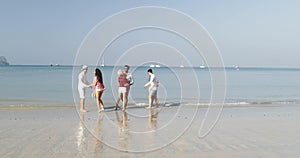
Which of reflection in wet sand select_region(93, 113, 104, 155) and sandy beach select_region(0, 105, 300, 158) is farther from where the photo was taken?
reflection in wet sand select_region(93, 113, 104, 155)

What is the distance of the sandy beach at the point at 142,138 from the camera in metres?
7.24

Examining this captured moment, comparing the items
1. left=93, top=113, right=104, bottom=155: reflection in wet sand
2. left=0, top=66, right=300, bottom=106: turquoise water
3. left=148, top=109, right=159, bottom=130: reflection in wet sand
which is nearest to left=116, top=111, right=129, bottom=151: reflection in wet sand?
left=93, top=113, right=104, bottom=155: reflection in wet sand

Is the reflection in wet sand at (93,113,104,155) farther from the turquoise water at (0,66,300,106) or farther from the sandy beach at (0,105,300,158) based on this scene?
the turquoise water at (0,66,300,106)

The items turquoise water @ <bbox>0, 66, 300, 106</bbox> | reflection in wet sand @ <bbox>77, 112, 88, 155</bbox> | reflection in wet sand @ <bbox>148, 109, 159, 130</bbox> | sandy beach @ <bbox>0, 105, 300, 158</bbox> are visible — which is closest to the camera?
sandy beach @ <bbox>0, 105, 300, 158</bbox>

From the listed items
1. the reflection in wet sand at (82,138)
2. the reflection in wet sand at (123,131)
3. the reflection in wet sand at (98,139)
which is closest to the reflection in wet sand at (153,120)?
the reflection in wet sand at (123,131)

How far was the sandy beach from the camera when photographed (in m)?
7.24

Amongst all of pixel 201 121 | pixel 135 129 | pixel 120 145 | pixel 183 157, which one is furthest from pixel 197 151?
pixel 201 121

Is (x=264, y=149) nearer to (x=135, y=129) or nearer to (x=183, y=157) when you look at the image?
(x=183, y=157)

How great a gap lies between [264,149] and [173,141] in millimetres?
2219

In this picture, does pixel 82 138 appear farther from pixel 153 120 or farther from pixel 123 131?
pixel 153 120

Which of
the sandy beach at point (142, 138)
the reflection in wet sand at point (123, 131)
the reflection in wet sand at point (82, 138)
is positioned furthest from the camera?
the reflection in wet sand at point (123, 131)

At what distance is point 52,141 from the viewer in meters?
8.32

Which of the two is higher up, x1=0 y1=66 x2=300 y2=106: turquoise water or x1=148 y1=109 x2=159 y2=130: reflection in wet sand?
x1=0 y1=66 x2=300 y2=106: turquoise water

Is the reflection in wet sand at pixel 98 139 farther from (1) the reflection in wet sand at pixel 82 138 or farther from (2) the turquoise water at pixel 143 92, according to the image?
(2) the turquoise water at pixel 143 92
